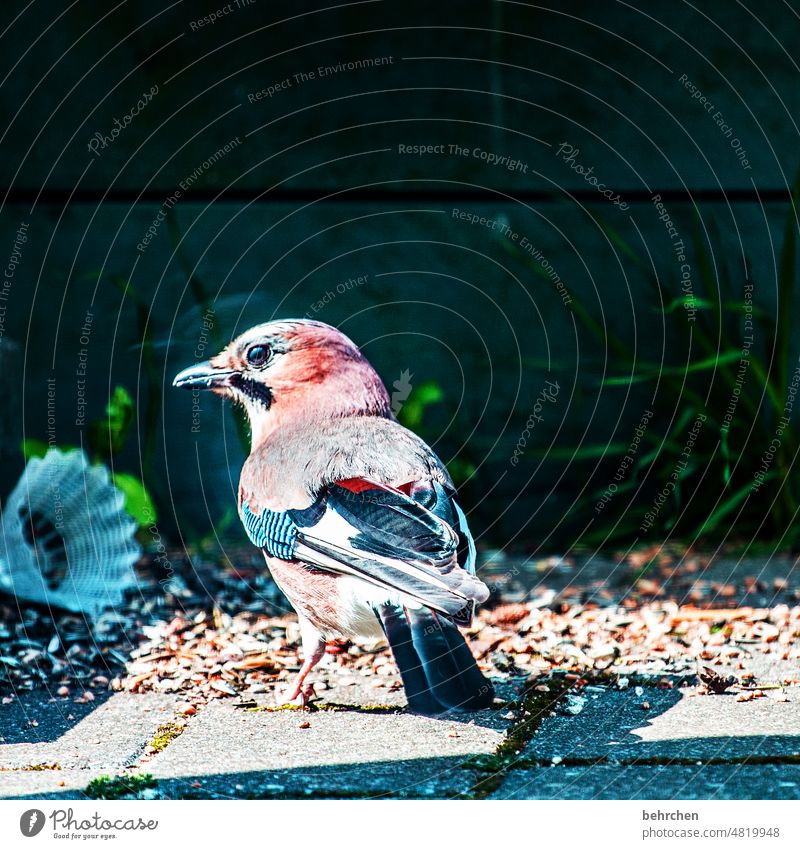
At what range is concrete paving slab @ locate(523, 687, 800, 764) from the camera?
1990mm

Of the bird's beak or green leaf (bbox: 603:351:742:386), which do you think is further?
green leaf (bbox: 603:351:742:386)

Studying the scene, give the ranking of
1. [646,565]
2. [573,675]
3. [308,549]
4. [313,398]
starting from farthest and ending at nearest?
[646,565] → [573,675] → [313,398] → [308,549]

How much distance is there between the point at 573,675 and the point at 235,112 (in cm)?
232

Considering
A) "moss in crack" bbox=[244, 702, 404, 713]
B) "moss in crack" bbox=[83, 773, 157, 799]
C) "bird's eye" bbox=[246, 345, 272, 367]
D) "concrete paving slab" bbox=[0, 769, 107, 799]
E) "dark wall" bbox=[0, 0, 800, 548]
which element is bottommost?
"moss in crack" bbox=[244, 702, 404, 713]

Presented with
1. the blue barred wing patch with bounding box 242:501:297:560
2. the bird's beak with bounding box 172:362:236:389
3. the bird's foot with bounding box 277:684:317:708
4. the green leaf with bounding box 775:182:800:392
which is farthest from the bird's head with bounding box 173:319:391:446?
the green leaf with bounding box 775:182:800:392

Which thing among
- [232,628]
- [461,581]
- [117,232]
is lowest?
[232,628]

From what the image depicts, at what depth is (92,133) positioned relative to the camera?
3.77 m

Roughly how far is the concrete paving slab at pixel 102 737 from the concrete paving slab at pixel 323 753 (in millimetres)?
86

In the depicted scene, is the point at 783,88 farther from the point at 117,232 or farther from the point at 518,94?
the point at 117,232

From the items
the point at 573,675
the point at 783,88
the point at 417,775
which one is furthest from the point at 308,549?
the point at 783,88

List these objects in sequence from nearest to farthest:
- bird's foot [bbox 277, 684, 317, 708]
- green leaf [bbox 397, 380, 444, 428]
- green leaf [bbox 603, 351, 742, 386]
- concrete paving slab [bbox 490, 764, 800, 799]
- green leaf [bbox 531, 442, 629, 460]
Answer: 1. concrete paving slab [bbox 490, 764, 800, 799]
2. bird's foot [bbox 277, 684, 317, 708]
3. green leaf [bbox 397, 380, 444, 428]
4. green leaf [bbox 603, 351, 742, 386]
5. green leaf [bbox 531, 442, 629, 460]

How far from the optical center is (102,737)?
2.15 meters

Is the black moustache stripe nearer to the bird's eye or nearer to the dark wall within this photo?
the bird's eye

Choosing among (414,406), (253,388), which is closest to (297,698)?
(253,388)
